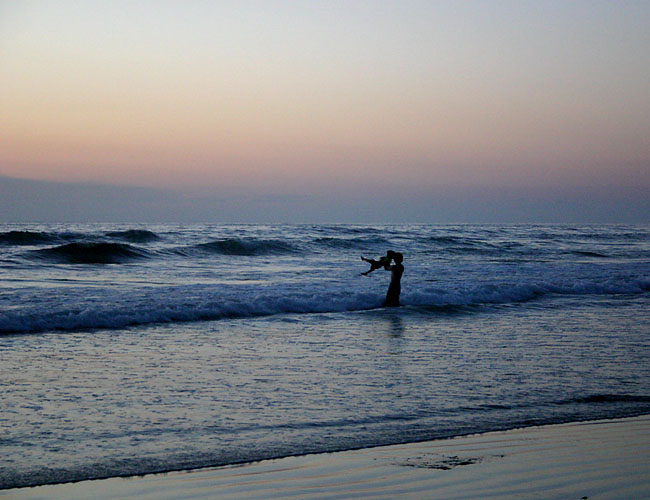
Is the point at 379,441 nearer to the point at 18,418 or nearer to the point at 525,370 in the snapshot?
the point at 18,418

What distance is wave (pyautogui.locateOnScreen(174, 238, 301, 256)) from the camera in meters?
37.0

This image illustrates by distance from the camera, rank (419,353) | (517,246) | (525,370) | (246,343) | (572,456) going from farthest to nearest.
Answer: (517,246)
(246,343)
(419,353)
(525,370)
(572,456)

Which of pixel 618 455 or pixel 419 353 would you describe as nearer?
pixel 618 455

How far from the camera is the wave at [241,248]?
121 ft

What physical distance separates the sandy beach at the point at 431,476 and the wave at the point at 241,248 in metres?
31.0

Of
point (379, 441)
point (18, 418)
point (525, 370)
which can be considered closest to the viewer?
point (379, 441)

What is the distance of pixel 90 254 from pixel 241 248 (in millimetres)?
9387

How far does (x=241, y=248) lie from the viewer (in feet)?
127

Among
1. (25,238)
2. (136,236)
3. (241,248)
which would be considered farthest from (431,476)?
(136,236)

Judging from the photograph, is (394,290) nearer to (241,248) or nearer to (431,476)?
(431,476)

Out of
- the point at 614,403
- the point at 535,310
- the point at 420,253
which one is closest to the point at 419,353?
the point at 614,403

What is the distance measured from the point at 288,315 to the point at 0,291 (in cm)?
752

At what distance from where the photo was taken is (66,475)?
16.5 ft

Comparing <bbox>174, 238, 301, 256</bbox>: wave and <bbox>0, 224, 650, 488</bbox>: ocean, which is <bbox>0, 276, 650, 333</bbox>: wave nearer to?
<bbox>0, 224, 650, 488</bbox>: ocean
